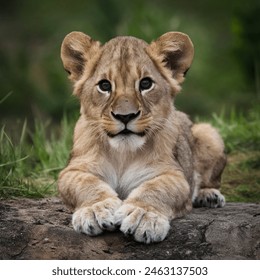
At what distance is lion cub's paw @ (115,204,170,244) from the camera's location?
4.98 m

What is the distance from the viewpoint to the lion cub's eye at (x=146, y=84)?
5.37m

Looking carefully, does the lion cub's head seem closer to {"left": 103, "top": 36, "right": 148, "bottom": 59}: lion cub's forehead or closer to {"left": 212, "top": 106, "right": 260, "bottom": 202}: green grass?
{"left": 103, "top": 36, "right": 148, "bottom": 59}: lion cub's forehead

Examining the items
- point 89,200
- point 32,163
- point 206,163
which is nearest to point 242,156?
point 206,163

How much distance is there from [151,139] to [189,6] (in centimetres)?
952

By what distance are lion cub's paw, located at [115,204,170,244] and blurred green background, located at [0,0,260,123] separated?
3.71m

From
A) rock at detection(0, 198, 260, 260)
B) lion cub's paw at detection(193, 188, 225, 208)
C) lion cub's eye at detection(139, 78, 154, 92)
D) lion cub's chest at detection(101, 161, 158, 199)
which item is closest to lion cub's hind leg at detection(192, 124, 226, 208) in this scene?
lion cub's paw at detection(193, 188, 225, 208)

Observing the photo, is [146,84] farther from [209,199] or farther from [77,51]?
[209,199]

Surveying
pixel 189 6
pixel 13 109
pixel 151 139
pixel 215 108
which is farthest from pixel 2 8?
pixel 151 139

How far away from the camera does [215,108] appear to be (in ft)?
34.6

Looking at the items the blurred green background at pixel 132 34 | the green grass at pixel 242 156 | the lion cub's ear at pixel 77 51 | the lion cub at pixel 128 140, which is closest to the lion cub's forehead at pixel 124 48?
the lion cub at pixel 128 140

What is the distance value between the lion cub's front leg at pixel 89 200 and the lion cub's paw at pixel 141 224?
0.21 ft

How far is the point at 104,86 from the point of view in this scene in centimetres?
540

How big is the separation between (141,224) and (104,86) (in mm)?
850
